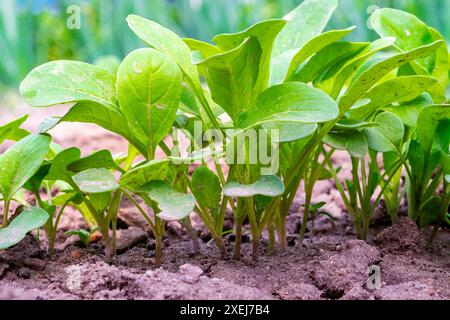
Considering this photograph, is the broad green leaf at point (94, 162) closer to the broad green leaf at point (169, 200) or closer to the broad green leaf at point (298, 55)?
the broad green leaf at point (169, 200)

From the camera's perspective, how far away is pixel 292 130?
1119mm

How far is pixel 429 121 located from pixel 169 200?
0.60 m

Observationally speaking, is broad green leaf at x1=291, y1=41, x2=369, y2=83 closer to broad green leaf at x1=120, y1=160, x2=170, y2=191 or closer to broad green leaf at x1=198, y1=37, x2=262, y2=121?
broad green leaf at x1=198, y1=37, x2=262, y2=121

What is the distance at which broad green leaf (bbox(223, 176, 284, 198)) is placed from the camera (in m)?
0.98

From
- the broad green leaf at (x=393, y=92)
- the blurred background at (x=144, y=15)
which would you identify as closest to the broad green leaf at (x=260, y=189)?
the broad green leaf at (x=393, y=92)

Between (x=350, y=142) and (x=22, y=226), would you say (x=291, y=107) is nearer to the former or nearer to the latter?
(x=350, y=142)

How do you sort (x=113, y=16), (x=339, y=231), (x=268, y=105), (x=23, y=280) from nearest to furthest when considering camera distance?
(x=268, y=105) → (x=23, y=280) → (x=339, y=231) → (x=113, y=16)

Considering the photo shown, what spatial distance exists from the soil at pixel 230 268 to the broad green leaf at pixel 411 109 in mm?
233

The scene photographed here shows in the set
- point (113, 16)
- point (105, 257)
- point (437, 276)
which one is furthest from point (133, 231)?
point (113, 16)

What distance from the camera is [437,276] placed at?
118cm

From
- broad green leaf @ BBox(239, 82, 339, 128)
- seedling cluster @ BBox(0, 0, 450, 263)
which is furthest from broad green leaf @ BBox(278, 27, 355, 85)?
broad green leaf @ BBox(239, 82, 339, 128)

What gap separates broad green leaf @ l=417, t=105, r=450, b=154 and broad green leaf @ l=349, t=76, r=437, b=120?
44 mm
